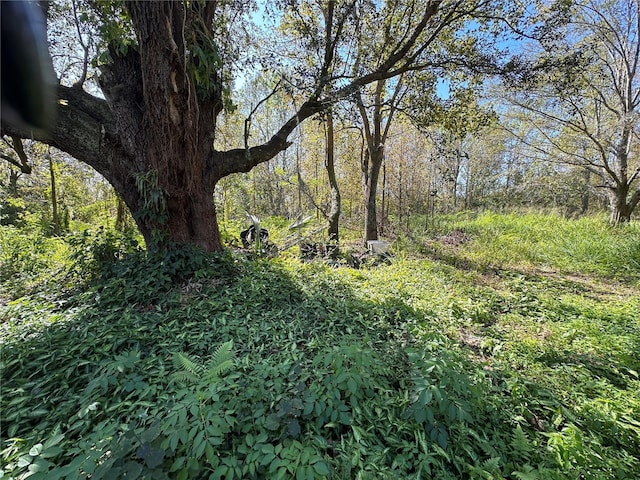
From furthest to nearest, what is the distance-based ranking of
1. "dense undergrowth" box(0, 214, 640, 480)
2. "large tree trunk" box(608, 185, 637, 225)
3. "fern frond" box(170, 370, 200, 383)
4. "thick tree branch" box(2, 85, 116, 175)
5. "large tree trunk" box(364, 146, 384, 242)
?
1. "large tree trunk" box(608, 185, 637, 225)
2. "large tree trunk" box(364, 146, 384, 242)
3. "thick tree branch" box(2, 85, 116, 175)
4. "fern frond" box(170, 370, 200, 383)
5. "dense undergrowth" box(0, 214, 640, 480)

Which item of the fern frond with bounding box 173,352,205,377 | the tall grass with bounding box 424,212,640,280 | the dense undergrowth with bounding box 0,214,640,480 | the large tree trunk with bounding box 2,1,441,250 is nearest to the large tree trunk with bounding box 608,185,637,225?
the tall grass with bounding box 424,212,640,280

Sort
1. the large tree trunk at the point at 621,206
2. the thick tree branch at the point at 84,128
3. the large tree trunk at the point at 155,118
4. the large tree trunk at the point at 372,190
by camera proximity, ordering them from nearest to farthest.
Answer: the large tree trunk at the point at 155,118
the thick tree branch at the point at 84,128
the large tree trunk at the point at 372,190
the large tree trunk at the point at 621,206

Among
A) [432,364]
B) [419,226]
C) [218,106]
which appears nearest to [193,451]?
[432,364]

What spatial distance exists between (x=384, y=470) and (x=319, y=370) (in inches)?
21.9

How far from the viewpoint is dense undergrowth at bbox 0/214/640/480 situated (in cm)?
114

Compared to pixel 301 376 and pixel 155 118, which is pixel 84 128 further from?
pixel 301 376

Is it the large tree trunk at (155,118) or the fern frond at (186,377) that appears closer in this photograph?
the fern frond at (186,377)

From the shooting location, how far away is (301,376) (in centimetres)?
159

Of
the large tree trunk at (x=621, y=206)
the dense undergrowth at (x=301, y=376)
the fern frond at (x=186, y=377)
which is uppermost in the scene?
the large tree trunk at (x=621, y=206)

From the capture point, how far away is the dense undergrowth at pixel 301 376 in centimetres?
114

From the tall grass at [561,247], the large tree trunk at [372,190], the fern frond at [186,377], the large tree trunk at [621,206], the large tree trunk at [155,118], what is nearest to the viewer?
the fern frond at [186,377]

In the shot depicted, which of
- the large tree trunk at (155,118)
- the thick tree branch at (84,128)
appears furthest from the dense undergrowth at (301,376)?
the thick tree branch at (84,128)

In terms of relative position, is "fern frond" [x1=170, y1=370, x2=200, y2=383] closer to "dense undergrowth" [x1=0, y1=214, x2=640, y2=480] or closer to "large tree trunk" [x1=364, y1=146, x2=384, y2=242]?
"dense undergrowth" [x1=0, y1=214, x2=640, y2=480]

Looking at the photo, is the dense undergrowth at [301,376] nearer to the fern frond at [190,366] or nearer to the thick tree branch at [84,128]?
the fern frond at [190,366]
